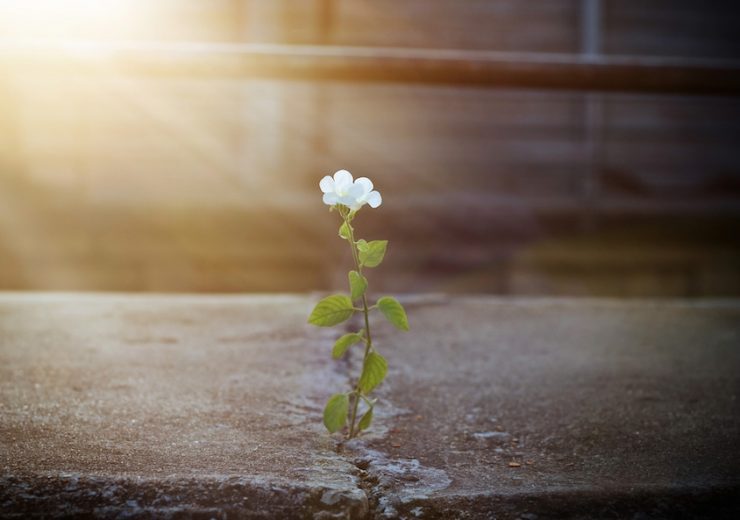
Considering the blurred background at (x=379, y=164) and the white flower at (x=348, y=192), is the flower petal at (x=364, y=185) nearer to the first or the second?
the white flower at (x=348, y=192)

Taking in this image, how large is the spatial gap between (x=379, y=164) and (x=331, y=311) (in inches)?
158

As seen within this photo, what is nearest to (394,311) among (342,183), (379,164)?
(342,183)

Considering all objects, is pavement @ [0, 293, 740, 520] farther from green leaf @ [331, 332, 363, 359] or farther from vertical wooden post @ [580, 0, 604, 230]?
vertical wooden post @ [580, 0, 604, 230]

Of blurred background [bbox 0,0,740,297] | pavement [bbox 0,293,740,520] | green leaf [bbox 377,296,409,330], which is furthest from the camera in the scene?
blurred background [bbox 0,0,740,297]

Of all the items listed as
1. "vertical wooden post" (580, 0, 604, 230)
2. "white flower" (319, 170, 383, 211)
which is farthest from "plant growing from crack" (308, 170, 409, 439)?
"vertical wooden post" (580, 0, 604, 230)

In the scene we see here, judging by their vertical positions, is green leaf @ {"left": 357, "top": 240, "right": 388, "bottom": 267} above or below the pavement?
above

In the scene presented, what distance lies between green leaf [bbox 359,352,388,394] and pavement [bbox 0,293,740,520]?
0.27 ft

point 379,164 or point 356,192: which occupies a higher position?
point 356,192

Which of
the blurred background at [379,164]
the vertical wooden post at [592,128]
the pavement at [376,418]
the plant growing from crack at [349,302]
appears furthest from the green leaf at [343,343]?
the vertical wooden post at [592,128]

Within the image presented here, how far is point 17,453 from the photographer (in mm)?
735

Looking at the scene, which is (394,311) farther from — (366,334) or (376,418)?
(376,418)

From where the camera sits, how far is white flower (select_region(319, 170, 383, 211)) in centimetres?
75

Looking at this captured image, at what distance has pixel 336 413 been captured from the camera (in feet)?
2.48

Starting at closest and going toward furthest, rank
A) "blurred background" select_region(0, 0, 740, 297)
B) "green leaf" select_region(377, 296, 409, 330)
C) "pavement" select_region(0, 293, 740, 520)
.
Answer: "pavement" select_region(0, 293, 740, 520)
"green leaf" select_region(377, 296, 409, 330)
"blurred background" select_region(0, 0, 740, 297)
